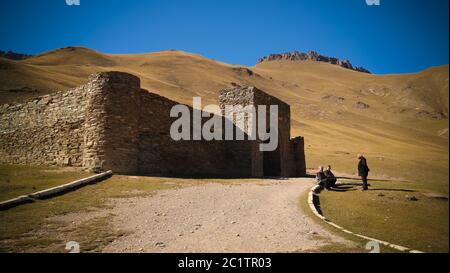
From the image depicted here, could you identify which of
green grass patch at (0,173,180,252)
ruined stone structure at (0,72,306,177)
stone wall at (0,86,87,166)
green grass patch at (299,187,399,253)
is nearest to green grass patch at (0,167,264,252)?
green grass patch at (0,173,180,252)

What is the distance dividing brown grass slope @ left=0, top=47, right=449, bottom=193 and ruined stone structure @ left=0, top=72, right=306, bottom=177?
41.9ft

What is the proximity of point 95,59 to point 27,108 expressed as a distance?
118 meters

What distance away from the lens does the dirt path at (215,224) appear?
21.1ft

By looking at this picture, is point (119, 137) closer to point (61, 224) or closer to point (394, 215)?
point (61, 224)

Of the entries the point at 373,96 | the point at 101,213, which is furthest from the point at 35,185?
the point at 373,96

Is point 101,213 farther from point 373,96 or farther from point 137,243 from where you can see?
point 373,96

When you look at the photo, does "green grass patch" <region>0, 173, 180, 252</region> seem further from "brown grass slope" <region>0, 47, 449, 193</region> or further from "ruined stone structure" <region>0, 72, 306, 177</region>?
"brown grass slope" <region>0, 47, 449, 193</region>

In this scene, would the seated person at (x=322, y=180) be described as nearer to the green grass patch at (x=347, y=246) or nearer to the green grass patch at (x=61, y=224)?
the green grass patch at (x=347, y=246)

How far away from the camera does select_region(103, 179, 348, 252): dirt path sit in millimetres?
6426

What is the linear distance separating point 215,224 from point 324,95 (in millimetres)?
132644

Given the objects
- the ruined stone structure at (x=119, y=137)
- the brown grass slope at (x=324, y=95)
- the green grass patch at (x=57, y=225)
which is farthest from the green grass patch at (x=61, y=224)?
the brown grass slope at (x=324, y=95)

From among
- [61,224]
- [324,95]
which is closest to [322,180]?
[61,224]

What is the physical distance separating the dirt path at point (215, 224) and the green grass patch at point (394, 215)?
122 centimetres
